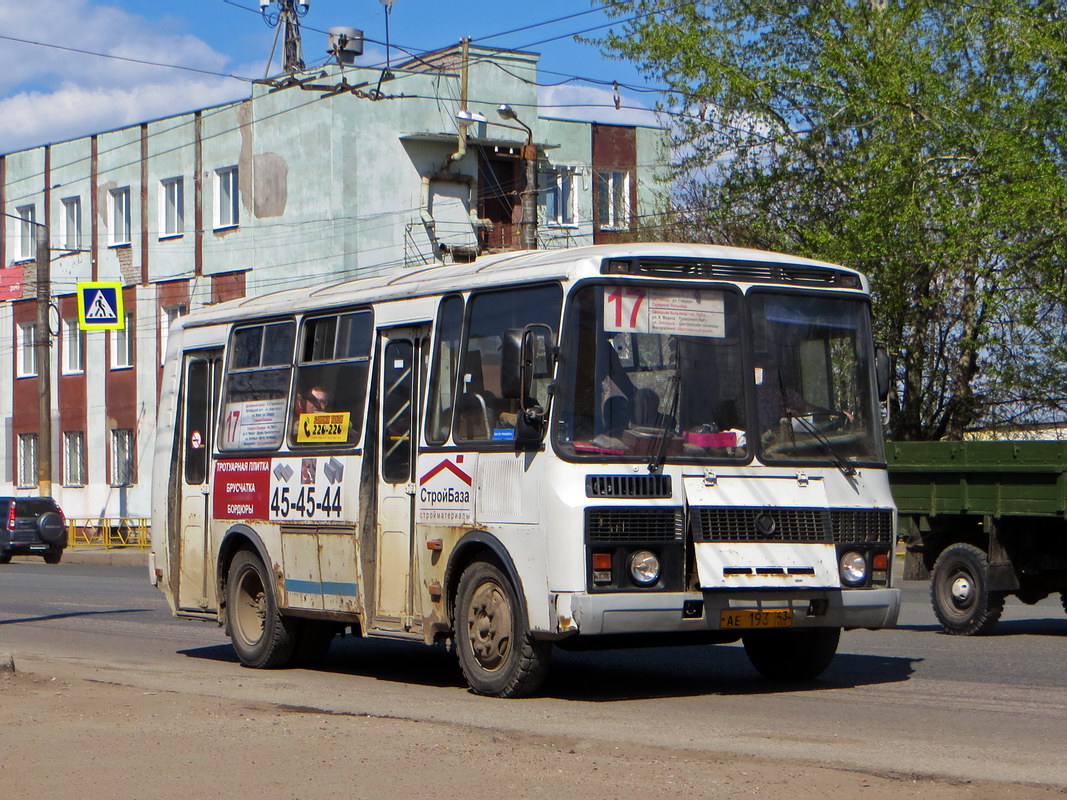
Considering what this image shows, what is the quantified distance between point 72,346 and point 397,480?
39.0m

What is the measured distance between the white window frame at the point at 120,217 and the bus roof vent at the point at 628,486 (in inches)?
1509

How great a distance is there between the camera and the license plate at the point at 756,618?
10.1 m

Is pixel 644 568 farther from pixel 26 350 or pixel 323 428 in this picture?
pixel 26 350

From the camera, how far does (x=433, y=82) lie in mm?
41875

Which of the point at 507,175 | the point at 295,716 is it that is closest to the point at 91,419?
the point at 507,175

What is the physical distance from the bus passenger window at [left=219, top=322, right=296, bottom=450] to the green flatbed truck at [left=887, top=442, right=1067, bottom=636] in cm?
646

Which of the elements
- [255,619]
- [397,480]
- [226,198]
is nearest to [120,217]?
[226,198]

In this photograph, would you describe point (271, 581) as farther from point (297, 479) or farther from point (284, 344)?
point (284, 344)

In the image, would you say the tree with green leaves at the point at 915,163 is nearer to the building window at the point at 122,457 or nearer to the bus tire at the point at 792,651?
the bus tire at the point at 792,651

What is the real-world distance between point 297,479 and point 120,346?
3532 cm

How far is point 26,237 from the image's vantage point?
49531 mm

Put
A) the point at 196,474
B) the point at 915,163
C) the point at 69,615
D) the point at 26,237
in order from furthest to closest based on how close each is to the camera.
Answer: the point at 26,237, the point at 915,163, the point at 69,615, the point at 196,474

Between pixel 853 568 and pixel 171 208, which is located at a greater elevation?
pixel 171 208

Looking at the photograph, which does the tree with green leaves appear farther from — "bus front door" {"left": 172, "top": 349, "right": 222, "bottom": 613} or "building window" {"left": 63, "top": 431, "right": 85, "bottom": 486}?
"building window" {"left": 63, "top": 431, "right": 85, "bottom": 486}
